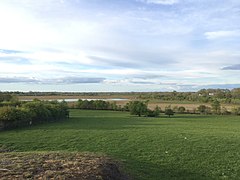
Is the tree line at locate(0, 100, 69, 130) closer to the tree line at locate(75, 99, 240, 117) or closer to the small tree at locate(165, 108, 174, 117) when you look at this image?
the tree line at locate(75, 99, 240, 117)

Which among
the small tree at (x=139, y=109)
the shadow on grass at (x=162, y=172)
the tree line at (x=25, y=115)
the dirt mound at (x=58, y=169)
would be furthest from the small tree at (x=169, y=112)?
the dirt mound at (x=58, y=169)

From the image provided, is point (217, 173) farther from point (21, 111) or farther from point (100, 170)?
point (21, 111)

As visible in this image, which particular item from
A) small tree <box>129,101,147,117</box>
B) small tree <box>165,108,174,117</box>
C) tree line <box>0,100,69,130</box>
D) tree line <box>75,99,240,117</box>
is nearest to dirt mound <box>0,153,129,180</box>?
tree line <box>0,100,69,130</box>

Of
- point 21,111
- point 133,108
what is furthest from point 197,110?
point 21,111

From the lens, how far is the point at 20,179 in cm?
988

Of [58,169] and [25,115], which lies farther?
[25,115]

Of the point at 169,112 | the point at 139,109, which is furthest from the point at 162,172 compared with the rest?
the point at 169,112

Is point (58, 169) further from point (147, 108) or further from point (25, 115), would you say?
point (147, 108)

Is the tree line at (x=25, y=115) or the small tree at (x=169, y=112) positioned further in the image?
the small tree at (x=169, y=112)

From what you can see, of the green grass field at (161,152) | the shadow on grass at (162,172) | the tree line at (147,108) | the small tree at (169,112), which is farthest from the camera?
the small tree at (169,112)

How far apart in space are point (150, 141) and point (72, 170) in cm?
1364

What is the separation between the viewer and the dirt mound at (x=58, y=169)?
10461 millimetres

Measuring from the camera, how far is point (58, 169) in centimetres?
1145

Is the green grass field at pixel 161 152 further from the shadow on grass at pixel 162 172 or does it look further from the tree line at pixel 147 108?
the tree line at pixel 147 108
